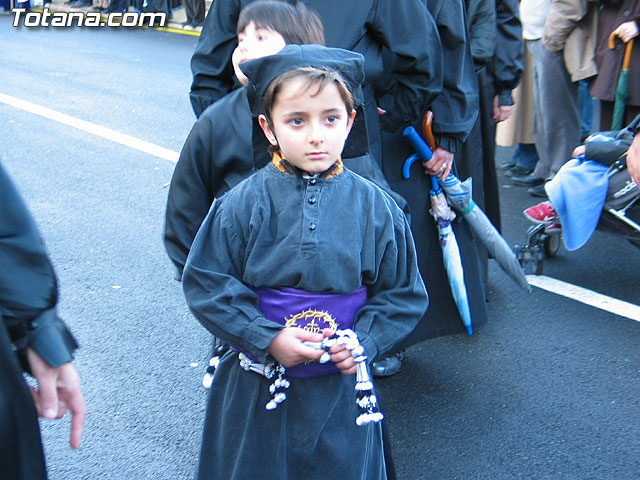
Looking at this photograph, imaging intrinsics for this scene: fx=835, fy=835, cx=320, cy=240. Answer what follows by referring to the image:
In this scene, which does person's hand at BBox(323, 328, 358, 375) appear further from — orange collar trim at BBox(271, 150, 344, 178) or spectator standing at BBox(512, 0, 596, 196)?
spectator standing at BBox(512, 0, 596, 196)

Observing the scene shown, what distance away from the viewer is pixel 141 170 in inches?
265

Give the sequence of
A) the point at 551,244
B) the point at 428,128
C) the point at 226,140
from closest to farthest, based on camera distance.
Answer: the point at 226,140 → the point at 428,128 → the point at 551,244

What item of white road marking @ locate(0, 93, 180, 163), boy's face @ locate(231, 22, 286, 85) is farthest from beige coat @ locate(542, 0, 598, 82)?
boy's face @ locate(231, 22, 286, 85)

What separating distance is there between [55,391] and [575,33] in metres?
4.92

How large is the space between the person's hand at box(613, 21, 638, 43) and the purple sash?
3815 mm

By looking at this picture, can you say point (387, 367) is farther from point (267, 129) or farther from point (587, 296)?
point (267, 129)

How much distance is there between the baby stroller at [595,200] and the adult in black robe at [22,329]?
3.09 metres

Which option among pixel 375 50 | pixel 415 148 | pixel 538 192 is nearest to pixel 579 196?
pixel 415 148

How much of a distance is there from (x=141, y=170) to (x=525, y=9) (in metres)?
3.21

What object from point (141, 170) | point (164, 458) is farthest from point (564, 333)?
point (141, 170)

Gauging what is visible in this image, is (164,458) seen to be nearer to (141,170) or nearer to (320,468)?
(320,468)

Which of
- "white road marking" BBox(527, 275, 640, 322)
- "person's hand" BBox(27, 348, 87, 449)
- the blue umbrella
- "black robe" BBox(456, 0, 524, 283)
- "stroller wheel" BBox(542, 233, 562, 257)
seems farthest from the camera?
"stroller wheel" BBox(542, 233, 562, 257)

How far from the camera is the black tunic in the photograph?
199cm

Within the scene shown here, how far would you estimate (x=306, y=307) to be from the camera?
2.04 metres
